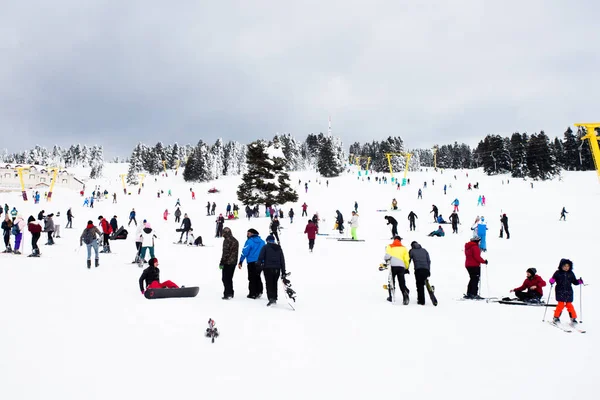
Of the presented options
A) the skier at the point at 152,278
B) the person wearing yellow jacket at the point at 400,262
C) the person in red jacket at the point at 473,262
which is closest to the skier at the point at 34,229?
the skier at the point at 152,278

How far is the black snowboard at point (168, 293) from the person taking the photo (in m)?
8.24

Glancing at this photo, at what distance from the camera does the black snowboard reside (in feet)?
27.0

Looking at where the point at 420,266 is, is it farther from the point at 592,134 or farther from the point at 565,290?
the point at 592,134

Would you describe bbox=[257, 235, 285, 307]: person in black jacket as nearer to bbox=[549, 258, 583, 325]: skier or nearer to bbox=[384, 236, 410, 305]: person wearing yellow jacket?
bbox=[384, 236, 410, 305]: person wearing yellow jacket

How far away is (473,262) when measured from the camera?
8.88 metres

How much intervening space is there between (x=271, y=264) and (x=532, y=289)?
608 cm

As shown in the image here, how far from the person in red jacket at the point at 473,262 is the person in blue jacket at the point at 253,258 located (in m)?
4.92

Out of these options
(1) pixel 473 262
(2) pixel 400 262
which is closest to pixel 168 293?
(2) pixel 400 262

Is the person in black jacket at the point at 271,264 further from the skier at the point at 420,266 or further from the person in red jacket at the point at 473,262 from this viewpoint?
the person in red jacket at the point at 473,262

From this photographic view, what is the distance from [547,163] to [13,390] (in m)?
79.9

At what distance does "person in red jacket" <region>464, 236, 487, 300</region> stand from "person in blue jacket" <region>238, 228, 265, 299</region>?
4.92m

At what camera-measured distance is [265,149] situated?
38312 millimetres

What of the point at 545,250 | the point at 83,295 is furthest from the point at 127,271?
the point at 545,250

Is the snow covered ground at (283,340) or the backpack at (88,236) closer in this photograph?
the snow covered ground at (283,340)
